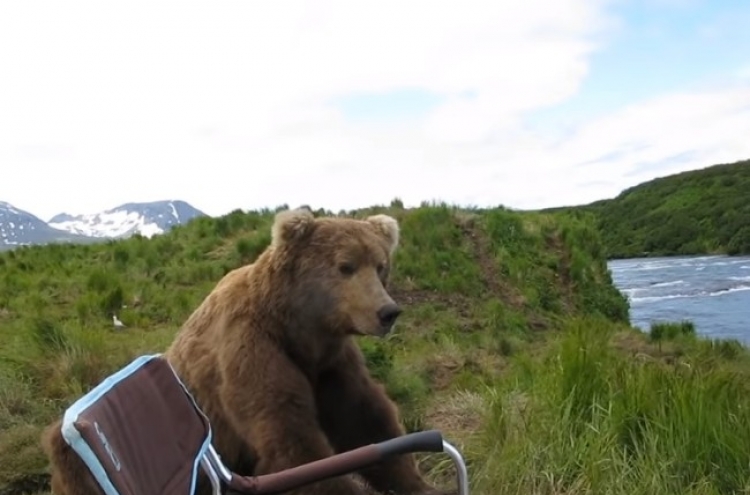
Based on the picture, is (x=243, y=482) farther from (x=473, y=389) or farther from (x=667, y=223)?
(x=667, y=223)

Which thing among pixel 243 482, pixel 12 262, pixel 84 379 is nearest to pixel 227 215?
pixel 12 262

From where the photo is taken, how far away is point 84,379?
6.55 meters

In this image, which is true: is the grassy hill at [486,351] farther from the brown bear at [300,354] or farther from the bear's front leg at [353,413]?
the brown bear at [300,354]

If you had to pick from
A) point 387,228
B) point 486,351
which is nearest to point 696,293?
point 486,351

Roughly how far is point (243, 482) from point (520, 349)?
6712 mm

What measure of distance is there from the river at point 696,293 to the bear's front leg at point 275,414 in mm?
10322

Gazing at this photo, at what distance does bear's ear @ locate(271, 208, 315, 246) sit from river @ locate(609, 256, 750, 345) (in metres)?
10.1

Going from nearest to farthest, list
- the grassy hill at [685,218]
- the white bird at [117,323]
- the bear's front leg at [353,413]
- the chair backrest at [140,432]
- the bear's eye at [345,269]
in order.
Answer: the chair backrest at [140,432] → the bear's eye at [345,269] → the bear's front leg at [353,413] → the white bird at [117,323] → the grassy hill at [685,218]

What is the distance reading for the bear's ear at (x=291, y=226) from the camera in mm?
3730

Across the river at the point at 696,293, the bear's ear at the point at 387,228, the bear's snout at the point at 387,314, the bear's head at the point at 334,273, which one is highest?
the bear's ear at the point at 387,228

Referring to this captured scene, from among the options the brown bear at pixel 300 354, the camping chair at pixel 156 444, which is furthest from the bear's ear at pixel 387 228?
the camping chair at pixel 156 444

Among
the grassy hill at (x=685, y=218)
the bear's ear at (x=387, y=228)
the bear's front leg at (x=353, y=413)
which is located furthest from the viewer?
the grassy hill at (x=685, y=218)

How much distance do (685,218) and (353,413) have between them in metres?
36.0

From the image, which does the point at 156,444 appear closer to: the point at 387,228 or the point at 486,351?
the point at 387,228
